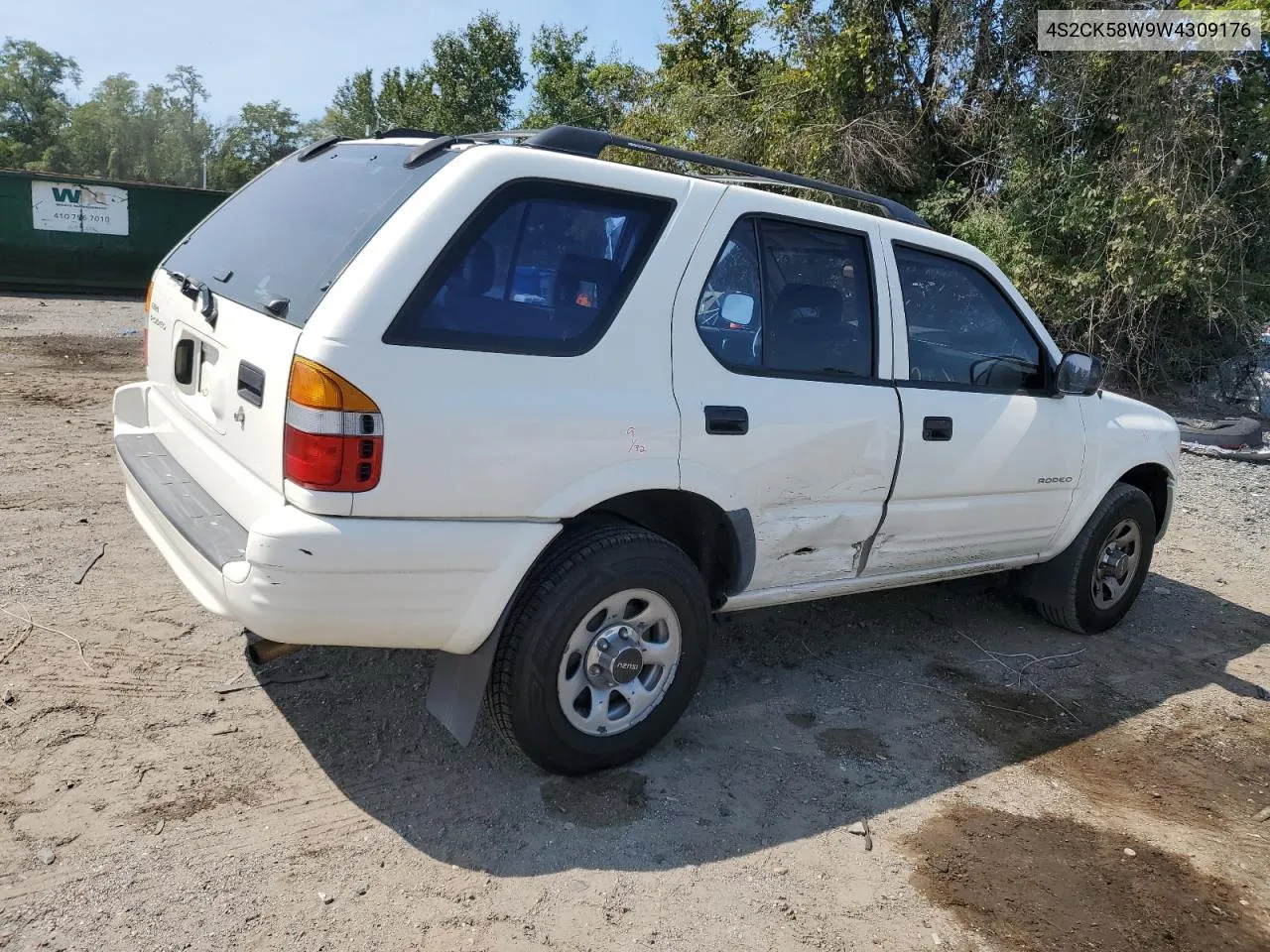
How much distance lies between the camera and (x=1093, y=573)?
16.2ft

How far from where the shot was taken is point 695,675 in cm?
340

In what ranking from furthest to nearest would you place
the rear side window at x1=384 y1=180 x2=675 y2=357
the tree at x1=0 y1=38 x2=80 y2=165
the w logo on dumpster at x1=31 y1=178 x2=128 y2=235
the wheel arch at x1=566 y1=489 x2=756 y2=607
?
the tree at x1=0 y1=38 x2=80 y2=165, the w logo on dumpster at x1=31 y1=178 x2=128 y2=235, the wheel arch at x1=566 y1=489 x2=756 y2=607, the rear side window at x1=384 y1=180 x2=675 y2=357

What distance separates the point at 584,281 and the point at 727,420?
Result: 25.8 inches

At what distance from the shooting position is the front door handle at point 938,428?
3823 millimetres

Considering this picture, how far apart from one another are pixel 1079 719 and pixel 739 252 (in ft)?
8.15

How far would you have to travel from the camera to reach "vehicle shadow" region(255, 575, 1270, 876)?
3037 millimetres

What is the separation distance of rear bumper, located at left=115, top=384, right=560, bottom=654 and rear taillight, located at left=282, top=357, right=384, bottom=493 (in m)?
0.11

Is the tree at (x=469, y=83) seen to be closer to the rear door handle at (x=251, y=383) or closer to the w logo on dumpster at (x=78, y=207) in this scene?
the w logo on dumpster at (x=78, y=207)

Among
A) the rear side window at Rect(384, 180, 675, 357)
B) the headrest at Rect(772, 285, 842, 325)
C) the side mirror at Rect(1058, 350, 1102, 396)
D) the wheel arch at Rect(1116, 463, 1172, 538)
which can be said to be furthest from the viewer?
the wheel arch at Rect(1116, 463, 1172, 538)

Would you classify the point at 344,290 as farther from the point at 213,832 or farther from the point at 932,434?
the point at 932,434

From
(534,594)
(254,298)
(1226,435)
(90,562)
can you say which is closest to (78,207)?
(90,562)

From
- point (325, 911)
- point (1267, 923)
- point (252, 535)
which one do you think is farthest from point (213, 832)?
point (1267, 923)

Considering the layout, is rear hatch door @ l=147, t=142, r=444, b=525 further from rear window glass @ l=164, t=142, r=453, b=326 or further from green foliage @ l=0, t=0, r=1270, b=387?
green foliage @ l=0, t=0, r=1270, b=387

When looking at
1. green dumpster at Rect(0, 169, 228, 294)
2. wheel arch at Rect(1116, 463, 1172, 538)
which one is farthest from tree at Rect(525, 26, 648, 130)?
wheel arch at Rect(1116, 463, 1172, 538)
